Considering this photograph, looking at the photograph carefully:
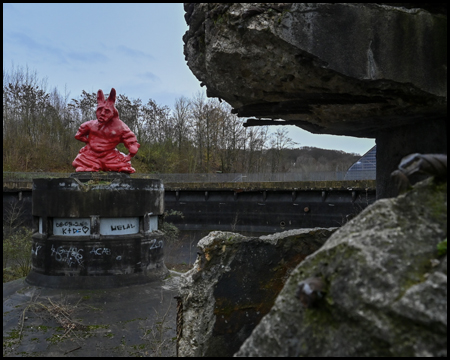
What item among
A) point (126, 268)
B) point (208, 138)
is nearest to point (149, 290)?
point (126, 268)

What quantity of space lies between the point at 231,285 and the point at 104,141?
7.23 meters

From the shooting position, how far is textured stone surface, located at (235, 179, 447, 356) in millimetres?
1264

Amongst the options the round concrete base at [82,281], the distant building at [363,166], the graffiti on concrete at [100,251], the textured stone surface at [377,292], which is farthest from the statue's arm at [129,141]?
the distant building at [363,166]

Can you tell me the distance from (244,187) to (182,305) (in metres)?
15.8

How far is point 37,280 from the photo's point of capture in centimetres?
856

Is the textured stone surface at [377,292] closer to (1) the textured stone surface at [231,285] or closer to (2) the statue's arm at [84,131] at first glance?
(1) the textured stone surface at [231,285]

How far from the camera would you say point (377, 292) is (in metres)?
1.36

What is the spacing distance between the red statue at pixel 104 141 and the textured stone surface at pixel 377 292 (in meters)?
8.33

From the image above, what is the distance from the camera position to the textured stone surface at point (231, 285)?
122 inches

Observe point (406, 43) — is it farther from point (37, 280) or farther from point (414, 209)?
point (37, 280)

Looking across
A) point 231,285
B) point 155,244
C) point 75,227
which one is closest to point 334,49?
point 231,285

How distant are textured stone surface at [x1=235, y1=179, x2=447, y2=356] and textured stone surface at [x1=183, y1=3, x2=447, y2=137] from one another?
93cm

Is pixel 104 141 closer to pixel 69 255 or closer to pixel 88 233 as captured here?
pixel 88 233

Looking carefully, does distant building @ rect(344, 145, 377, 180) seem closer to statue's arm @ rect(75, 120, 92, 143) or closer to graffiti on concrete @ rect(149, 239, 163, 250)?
graffiti on concrete @ rect(149, 239, 163, 250)
